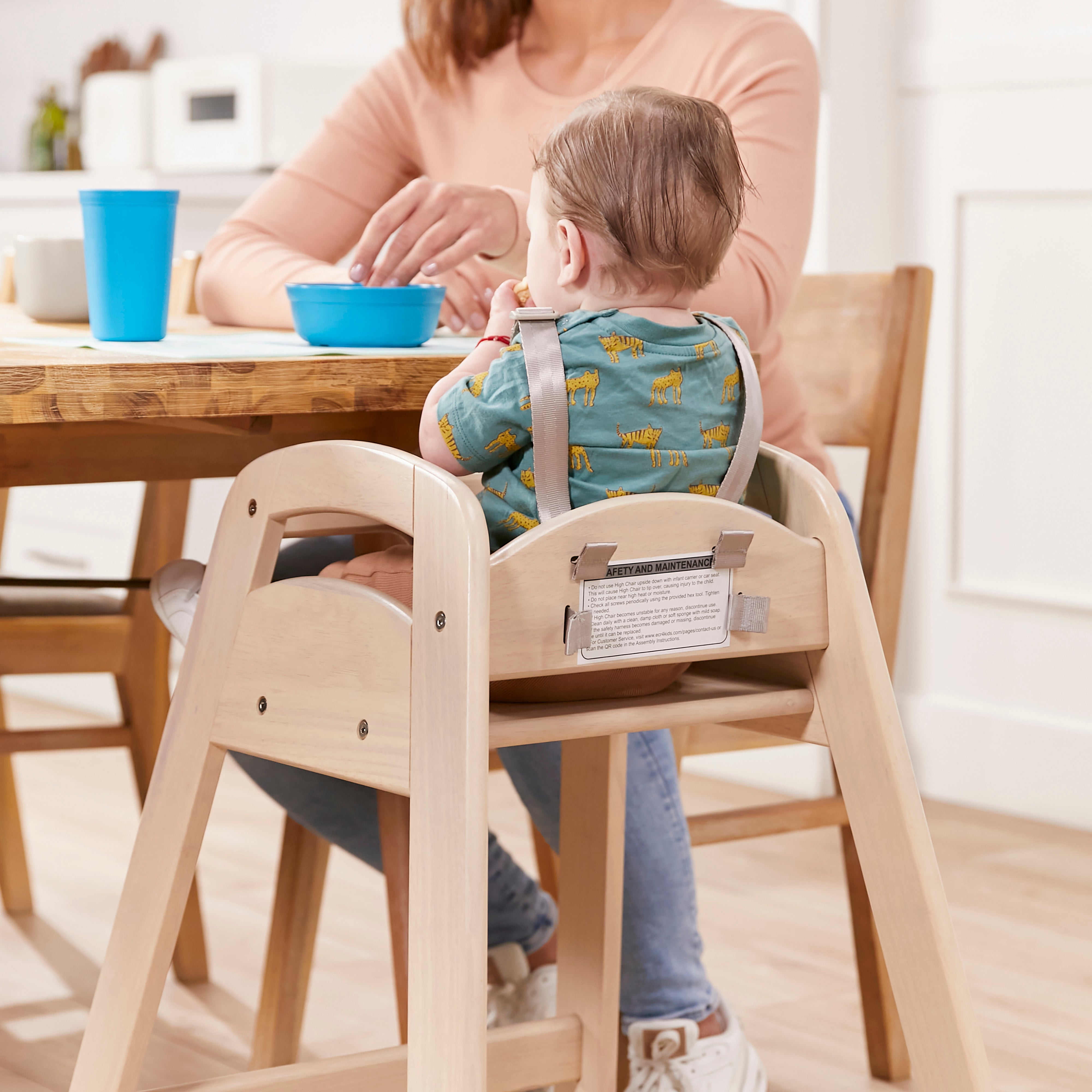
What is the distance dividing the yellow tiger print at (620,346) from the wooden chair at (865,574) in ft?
2.10

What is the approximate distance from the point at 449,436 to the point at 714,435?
179 millimetres

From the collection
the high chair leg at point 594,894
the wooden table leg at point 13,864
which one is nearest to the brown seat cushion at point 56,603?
the wooden table leg at point 13,864

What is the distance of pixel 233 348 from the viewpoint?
127 centimetres

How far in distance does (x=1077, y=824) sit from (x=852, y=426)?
1228 mm

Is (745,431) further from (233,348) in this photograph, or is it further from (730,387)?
(233,348)

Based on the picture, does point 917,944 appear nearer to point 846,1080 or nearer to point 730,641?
point 730,641

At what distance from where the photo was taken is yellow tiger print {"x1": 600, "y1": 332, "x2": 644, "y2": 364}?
3.41ft

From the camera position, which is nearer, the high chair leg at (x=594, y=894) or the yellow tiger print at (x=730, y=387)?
the yellow tiger print at (x=730, y=387)

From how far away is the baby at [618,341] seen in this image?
104cm

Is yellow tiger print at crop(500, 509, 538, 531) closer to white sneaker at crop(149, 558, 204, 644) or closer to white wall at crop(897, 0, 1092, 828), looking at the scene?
white sneaker at crop(149, 558, 204, 644)

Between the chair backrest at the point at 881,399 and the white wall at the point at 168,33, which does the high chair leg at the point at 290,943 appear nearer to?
the chair backrest at the point at 881,399

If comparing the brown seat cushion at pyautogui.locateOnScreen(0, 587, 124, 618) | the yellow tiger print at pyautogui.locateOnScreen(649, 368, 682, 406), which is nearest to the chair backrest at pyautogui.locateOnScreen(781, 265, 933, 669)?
the yellow tiger print at pyautogui.locateOnScreen(649, 368, 682, 406)

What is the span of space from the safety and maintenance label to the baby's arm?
0.15 metres

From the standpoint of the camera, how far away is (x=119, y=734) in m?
2.00
